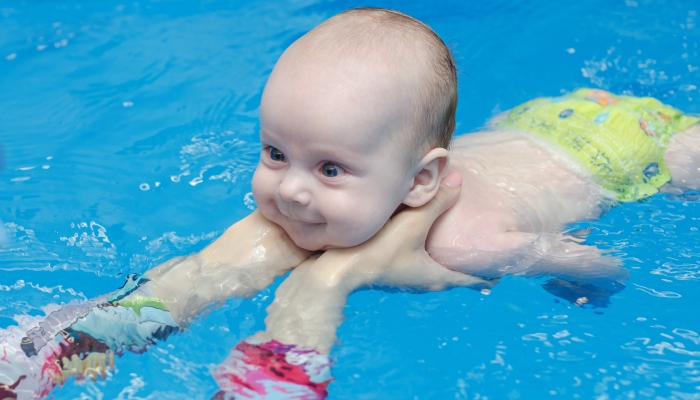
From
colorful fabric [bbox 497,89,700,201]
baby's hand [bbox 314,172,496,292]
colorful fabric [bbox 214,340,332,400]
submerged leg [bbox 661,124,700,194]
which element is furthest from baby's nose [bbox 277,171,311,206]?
submerged leg [bbox 661,124,700,194]

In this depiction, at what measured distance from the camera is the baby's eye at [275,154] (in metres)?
2.13

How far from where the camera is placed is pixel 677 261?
2605 millimetres

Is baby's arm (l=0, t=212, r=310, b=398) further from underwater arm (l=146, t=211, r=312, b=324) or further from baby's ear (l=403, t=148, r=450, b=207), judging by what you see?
baby's ear (l=403, t=148, r=450, b=207)

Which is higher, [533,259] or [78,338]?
[533,259]

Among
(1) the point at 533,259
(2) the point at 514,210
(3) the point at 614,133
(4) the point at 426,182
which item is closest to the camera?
(4) the point at 426,182

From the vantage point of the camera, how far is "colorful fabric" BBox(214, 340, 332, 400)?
1933 millimetres

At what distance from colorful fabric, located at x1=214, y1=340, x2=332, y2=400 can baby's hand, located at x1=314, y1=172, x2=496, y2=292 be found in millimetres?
253

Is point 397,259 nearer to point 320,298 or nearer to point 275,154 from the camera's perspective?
point 320,298

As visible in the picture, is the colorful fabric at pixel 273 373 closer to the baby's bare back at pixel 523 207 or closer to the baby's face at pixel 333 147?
the baby's face at pixel 333 147

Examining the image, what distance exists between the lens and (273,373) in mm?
1953

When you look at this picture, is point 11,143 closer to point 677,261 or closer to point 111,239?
point 111,239

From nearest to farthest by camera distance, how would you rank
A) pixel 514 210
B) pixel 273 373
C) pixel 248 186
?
pixel 273 373 < pixel 514 210 < pixel 248 186

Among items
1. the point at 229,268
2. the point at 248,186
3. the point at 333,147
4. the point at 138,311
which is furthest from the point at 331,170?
the point at 248,186

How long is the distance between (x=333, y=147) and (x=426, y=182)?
15.1 inches
